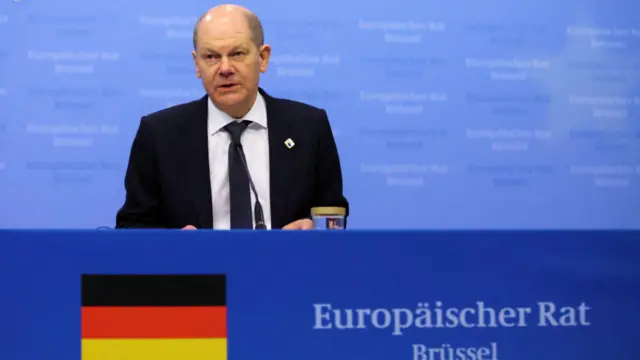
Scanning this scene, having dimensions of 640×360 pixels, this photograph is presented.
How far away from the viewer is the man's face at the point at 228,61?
A: 2.15m

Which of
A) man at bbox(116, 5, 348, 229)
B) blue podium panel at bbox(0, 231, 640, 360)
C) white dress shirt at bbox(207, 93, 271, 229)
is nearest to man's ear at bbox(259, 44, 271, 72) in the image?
man at bbox(116, 5, 348, 229)

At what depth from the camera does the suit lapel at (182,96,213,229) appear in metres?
2.09

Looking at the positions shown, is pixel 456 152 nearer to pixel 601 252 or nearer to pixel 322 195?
pixel 322 195

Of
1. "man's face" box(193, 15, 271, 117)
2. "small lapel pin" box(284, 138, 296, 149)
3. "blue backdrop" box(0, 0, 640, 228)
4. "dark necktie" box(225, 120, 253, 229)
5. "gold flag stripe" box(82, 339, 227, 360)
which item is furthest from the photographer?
"blue backdrop" box(0, 0, 640, 228)

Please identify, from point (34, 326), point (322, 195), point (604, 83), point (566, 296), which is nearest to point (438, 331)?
point (566, 296)

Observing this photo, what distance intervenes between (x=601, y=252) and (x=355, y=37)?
2.28m

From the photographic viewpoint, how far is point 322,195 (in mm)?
2297

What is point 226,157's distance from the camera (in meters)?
2.18

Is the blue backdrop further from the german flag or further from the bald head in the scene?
the german flag

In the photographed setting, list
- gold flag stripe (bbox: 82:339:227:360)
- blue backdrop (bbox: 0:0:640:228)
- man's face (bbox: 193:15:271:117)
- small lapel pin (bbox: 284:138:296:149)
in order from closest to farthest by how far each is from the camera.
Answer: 1. gold flag stripe (bbox: 82:339:227:360)
2. man's face (bbox: 193:15:271:117)
3. small lapel pin (bbox: 284:138:296:149)
4. blue backdrop (bbox: 0:0:640:228)

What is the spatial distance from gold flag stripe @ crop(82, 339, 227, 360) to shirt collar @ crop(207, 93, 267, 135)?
987 millimetres

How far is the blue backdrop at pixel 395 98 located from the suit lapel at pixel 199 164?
1211 mm

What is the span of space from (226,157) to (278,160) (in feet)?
0.46

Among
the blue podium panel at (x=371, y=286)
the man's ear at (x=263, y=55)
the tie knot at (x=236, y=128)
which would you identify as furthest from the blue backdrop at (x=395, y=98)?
the blue podium panel at (x=371, y=286)
